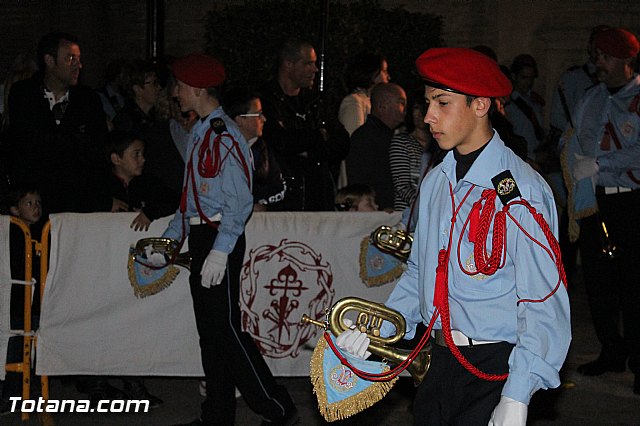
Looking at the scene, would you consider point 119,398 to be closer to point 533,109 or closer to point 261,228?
point 261,228

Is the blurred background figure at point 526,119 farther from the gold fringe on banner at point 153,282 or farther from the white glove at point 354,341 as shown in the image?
the white glove at point 354,341

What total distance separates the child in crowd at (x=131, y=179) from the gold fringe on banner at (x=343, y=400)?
10.9 feet

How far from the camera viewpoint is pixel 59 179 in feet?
24.1

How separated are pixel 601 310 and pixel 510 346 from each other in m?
4.51

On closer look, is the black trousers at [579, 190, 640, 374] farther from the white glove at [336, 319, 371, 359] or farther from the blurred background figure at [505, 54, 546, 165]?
the white glove at [336, 319, 371, 359]

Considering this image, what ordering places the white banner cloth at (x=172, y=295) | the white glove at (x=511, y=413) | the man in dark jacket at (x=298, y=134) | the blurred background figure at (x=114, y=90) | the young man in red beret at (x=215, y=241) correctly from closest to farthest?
the white glove at (x=511, y=413)
the young man in red beret at (x=215, y=241)
the white banner cloth at (x=172, y=295)
the man in dark jacket at (x=298, y=134)
the blurred background figure at (x=114, y=90)

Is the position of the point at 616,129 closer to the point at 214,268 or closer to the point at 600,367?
the point at 600,367

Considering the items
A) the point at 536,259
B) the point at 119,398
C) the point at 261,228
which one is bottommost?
the point at 119,398

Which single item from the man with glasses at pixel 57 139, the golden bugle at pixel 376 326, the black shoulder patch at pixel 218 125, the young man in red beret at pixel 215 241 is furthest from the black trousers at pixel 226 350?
the golden bugle at pixel 376 326

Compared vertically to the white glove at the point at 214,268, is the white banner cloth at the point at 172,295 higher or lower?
lower

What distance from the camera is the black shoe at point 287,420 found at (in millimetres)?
6457

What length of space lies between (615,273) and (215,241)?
3351 mm

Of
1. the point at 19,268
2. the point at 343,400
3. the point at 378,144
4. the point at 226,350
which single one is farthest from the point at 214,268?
the point at 378,144

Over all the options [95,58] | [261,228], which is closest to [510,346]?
[261,228]
